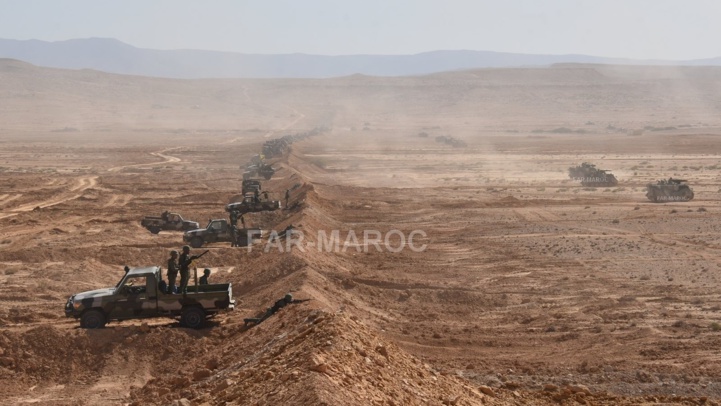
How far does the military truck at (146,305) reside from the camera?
17.3 m

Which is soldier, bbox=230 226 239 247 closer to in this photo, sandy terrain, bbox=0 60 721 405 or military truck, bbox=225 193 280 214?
sandy terrain, bbox=0 60 721 405

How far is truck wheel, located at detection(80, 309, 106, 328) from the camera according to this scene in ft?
56.7

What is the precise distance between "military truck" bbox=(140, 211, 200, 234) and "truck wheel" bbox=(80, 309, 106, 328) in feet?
47.5

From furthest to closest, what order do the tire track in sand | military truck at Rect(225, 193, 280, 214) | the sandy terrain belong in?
the tire track in sand, military truck at Rect(225, 193, 280, 214), the sandy terrain

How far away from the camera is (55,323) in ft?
61.0

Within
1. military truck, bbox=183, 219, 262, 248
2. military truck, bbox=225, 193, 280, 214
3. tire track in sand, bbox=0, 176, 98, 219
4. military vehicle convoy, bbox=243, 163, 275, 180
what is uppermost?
military truck, bbox=225, 193, 280, 214

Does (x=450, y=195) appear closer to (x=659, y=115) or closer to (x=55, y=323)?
(x=55, y=323)

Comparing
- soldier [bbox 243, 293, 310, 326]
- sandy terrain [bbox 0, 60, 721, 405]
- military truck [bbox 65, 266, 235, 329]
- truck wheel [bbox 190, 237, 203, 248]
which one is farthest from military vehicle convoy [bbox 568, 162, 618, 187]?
military truck [bbox 65, 266, 235, 329]

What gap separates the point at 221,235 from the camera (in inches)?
1146

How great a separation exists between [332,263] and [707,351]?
1104cm

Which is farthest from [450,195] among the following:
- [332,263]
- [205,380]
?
[205,380]

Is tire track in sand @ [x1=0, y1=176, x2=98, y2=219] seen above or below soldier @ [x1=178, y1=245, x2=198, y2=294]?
below

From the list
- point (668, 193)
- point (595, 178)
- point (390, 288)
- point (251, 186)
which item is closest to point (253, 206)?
point (251, 186)

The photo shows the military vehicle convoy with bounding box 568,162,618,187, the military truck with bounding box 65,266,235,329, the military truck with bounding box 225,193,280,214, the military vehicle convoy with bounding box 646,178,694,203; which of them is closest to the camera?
the military truck with bounding box 65,266,235,329
